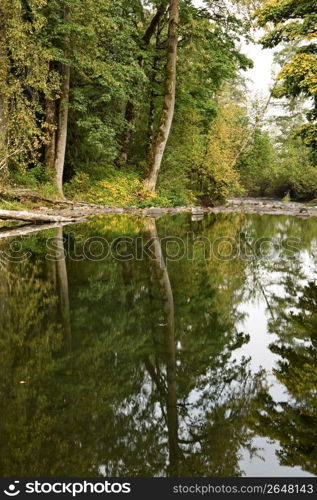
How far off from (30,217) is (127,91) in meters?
9.08

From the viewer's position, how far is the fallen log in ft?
40.1

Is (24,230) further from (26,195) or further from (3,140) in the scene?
(3,140)

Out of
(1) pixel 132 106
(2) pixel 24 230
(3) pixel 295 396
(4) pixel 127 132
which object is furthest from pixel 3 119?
(3) pixel 295 396

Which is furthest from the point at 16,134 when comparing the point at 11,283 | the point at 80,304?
the point at 80,304

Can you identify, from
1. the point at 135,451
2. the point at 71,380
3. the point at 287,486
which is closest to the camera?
the point at 287,486

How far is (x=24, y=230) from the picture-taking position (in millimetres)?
12023

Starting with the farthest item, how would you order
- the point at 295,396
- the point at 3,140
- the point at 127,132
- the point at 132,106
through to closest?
the point at 127,132, the point at 132,106, the point at 3,140, the point at 295,396

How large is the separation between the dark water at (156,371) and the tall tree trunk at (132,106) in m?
16.6

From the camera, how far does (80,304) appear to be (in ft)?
15.8

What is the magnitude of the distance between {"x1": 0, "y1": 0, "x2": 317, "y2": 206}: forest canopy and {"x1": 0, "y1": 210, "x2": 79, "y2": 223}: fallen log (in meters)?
2.49

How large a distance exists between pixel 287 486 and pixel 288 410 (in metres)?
0.78

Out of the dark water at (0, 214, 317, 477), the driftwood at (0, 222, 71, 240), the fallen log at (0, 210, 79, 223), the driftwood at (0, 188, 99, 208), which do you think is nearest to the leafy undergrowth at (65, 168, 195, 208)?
the driftwood at (0, 188, 99, 208)

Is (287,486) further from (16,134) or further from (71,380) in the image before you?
(16,134)

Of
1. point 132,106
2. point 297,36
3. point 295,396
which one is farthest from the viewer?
point 132,106
